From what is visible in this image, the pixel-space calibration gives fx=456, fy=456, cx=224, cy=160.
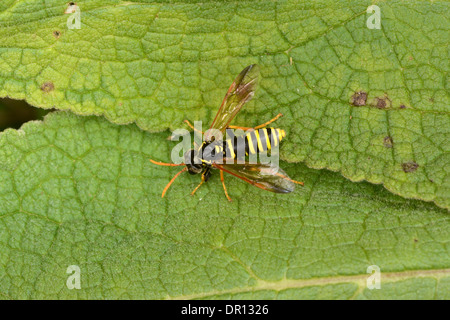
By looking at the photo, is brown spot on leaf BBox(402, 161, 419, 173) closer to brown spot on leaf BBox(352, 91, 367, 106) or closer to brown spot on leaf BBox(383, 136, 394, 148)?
brown spot on leaf BBox(383, 136, 394, 148)

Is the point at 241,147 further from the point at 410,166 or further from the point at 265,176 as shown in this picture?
the point at 410,166

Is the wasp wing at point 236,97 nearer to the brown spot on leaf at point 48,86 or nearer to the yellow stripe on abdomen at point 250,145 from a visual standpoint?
the yellow stripe on abdomen at point 250,145

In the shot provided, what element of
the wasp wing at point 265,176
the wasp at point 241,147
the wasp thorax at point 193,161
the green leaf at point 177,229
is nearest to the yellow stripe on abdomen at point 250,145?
the wasp at point 241,147

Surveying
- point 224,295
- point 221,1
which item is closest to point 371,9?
point 221,1

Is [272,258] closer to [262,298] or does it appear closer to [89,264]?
[262,298]
